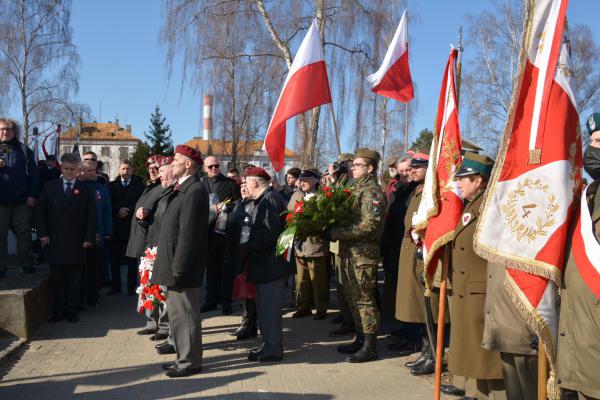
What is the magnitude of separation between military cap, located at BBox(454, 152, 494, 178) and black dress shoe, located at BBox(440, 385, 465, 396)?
1974 millimetres

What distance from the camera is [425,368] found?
19.6ft

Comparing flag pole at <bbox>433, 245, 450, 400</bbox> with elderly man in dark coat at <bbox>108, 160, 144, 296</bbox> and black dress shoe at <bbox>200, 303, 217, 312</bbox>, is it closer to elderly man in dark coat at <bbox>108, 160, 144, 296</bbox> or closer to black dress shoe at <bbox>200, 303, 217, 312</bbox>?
black dress shoe at <bbox>200, 303, 217, 312</bbox>

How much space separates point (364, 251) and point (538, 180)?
300 centimetres

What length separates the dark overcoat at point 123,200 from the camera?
33.1 feet

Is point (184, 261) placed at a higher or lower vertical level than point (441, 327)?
higher

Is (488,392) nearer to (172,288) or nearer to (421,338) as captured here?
Answer: (421,338)

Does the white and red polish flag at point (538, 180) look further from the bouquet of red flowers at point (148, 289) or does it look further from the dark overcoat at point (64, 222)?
the dark overcoat at point (64, 222)

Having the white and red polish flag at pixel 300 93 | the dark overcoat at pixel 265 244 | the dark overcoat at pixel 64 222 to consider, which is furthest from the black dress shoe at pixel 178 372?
the white and red polish flag at pixel 300 93

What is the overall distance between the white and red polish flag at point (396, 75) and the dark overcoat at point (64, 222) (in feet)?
14.4

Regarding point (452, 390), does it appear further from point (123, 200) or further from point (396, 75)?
point (123, 200)

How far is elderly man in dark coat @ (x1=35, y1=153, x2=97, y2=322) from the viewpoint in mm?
8023

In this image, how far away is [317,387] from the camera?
220 inches

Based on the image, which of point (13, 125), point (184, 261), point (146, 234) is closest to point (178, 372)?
point (184, 261)

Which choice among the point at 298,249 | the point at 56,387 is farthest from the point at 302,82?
the point at 56,387
